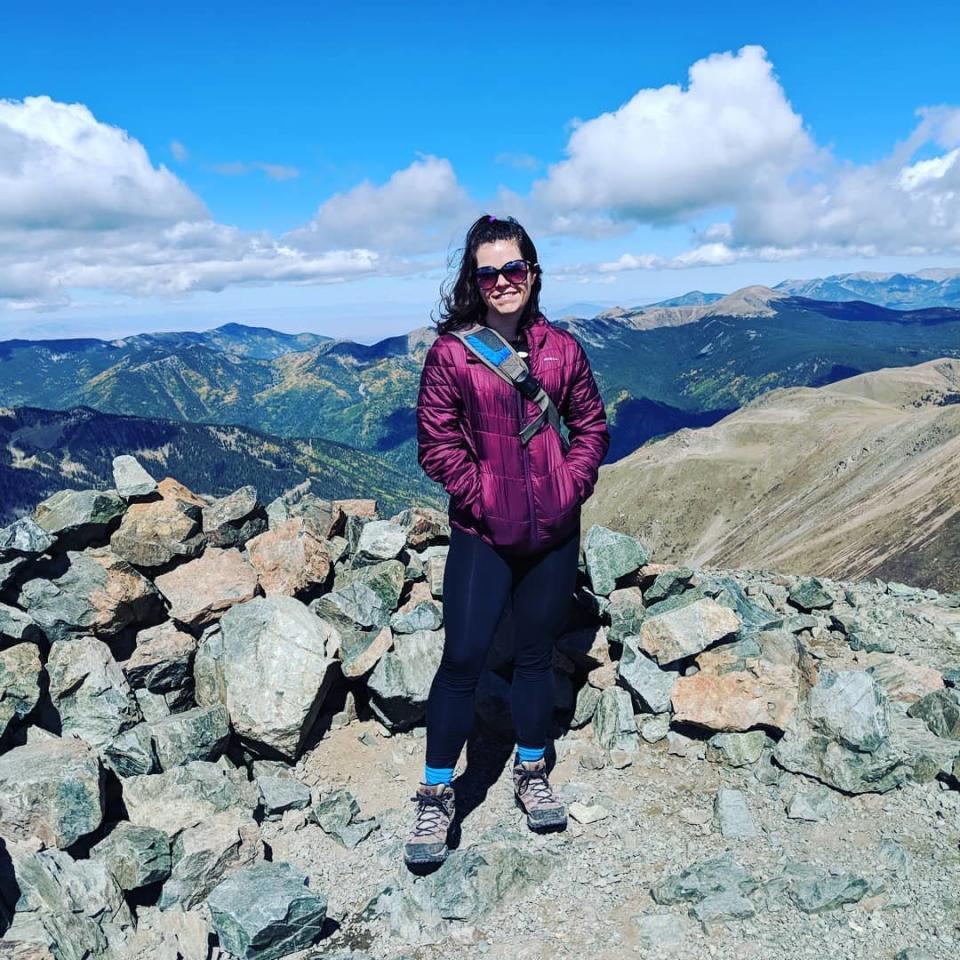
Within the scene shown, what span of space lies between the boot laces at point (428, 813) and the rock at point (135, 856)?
280cm

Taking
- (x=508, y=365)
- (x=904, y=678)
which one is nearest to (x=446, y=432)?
(x=508, y=365)

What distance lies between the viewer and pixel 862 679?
8680mm

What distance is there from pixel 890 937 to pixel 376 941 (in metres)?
4.72

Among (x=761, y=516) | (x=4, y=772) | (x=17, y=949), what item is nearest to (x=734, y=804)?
(x=17, y=949)

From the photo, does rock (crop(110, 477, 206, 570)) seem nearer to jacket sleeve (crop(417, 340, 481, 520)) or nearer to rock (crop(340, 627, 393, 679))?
rock (crop(340, 627, 393, 679))

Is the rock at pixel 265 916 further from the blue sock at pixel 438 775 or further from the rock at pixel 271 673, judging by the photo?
the rock at pixel 271 673

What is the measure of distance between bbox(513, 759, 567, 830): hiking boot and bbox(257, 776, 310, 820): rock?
9.48ft

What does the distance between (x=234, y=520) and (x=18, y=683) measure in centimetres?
413

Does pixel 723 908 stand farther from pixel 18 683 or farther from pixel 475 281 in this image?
pixel 18 683

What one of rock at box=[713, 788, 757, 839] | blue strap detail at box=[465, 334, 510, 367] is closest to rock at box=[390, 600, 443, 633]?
rock at box=[713, 788, 757, 839]

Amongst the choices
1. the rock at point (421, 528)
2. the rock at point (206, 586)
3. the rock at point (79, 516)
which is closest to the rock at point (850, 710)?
the rock at point (421, 528)

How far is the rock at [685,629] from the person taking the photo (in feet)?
32.3

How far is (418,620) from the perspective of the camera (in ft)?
34.4

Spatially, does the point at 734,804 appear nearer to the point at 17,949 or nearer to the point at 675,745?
the point at 675,745
